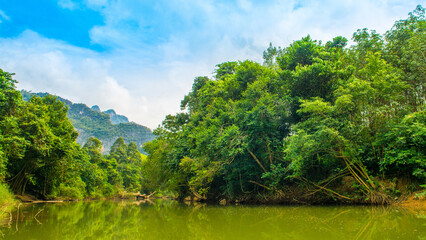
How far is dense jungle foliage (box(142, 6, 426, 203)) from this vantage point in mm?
8727

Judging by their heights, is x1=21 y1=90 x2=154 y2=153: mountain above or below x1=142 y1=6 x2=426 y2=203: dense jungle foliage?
above

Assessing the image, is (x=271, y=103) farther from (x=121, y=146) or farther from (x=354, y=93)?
(x=121, y=146)

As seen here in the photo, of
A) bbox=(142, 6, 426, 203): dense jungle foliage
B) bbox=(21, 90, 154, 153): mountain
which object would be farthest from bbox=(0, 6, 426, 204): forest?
bbox=(21, 90, 154, 153): mountain

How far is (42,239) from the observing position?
3.77m

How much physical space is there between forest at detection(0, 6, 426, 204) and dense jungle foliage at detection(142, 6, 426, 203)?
0.05 metres

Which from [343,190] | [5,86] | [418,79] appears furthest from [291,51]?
[5,86]

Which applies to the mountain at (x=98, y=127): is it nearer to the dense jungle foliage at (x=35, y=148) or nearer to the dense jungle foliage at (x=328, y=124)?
the dense jungle foliage at (x=35, y=148)

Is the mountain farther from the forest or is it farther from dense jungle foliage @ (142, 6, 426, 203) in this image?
dense jungle foliage @ (142, 6, 426, 203)

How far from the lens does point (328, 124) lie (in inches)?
352

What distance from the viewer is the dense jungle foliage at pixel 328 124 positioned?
873cm

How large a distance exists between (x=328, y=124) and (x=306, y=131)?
0.92m

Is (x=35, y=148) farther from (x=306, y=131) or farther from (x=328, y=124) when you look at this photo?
(x=328, y=124)

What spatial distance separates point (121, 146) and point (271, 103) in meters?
41.0

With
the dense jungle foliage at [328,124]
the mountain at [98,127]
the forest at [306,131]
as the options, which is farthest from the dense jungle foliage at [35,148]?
the mountain at [98,127]
